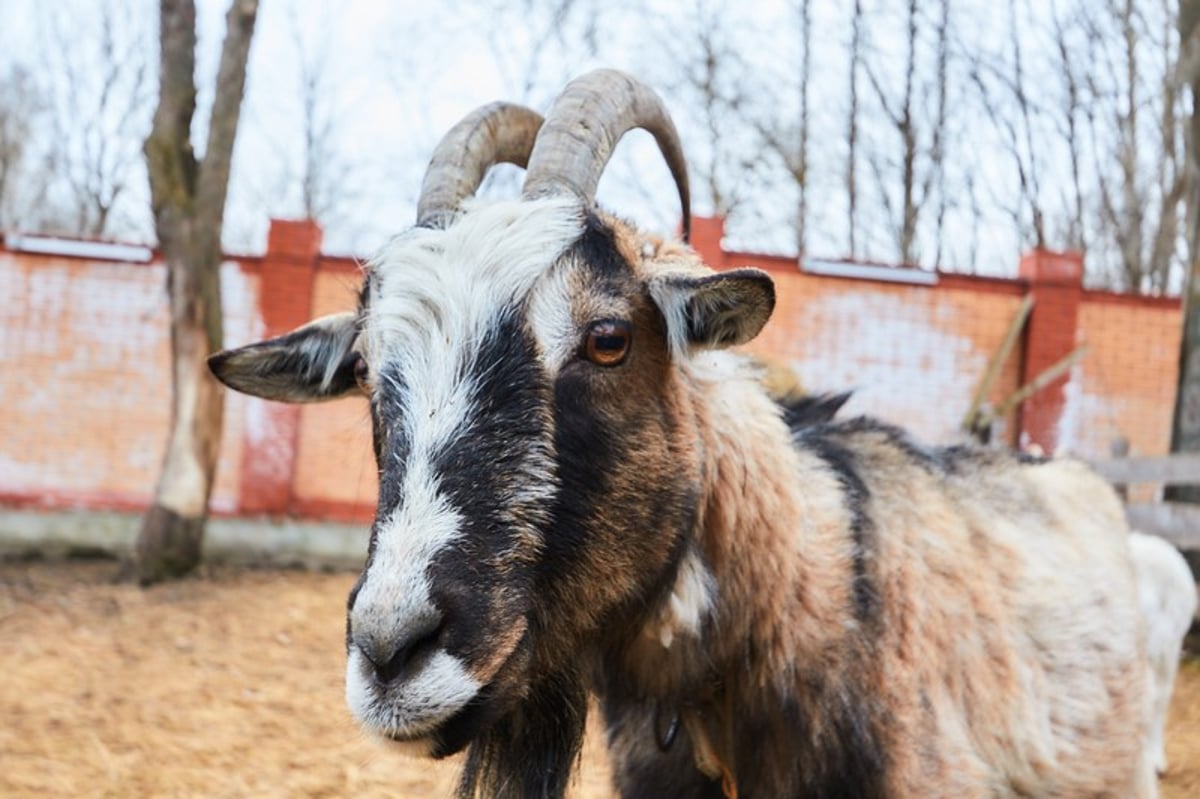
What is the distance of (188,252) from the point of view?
10.0m

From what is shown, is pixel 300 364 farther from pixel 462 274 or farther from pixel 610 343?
pixel 610 343

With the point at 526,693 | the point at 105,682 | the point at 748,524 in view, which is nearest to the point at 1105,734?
the point at 748,524

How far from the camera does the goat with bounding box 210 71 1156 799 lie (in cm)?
216

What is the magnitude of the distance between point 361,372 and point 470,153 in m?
0.71

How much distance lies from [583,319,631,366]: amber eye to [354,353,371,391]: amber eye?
2.13ft

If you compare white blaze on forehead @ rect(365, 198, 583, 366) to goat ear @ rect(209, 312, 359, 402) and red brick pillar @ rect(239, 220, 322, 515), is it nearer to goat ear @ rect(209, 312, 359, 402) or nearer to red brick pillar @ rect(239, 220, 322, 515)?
goat ear @ rect(209, 312, 359, 402)

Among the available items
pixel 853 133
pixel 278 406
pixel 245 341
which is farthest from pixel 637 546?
pixel 853 133

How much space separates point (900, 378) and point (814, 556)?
10533 millimetres

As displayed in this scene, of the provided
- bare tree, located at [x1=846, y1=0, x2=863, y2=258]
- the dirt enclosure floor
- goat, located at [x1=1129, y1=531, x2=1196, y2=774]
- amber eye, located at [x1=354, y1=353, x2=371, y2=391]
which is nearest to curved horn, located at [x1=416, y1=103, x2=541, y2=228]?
amber eye, located at [x1=354, y1=353, x2=371, y2=391]

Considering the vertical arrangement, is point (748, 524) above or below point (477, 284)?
below

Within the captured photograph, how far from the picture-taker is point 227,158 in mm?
10211

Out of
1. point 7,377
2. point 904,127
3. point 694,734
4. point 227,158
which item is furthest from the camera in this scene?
point 904,127

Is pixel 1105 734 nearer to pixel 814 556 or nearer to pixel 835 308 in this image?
pixel 814 556

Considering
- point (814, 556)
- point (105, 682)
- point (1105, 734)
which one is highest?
point (814, 556)
